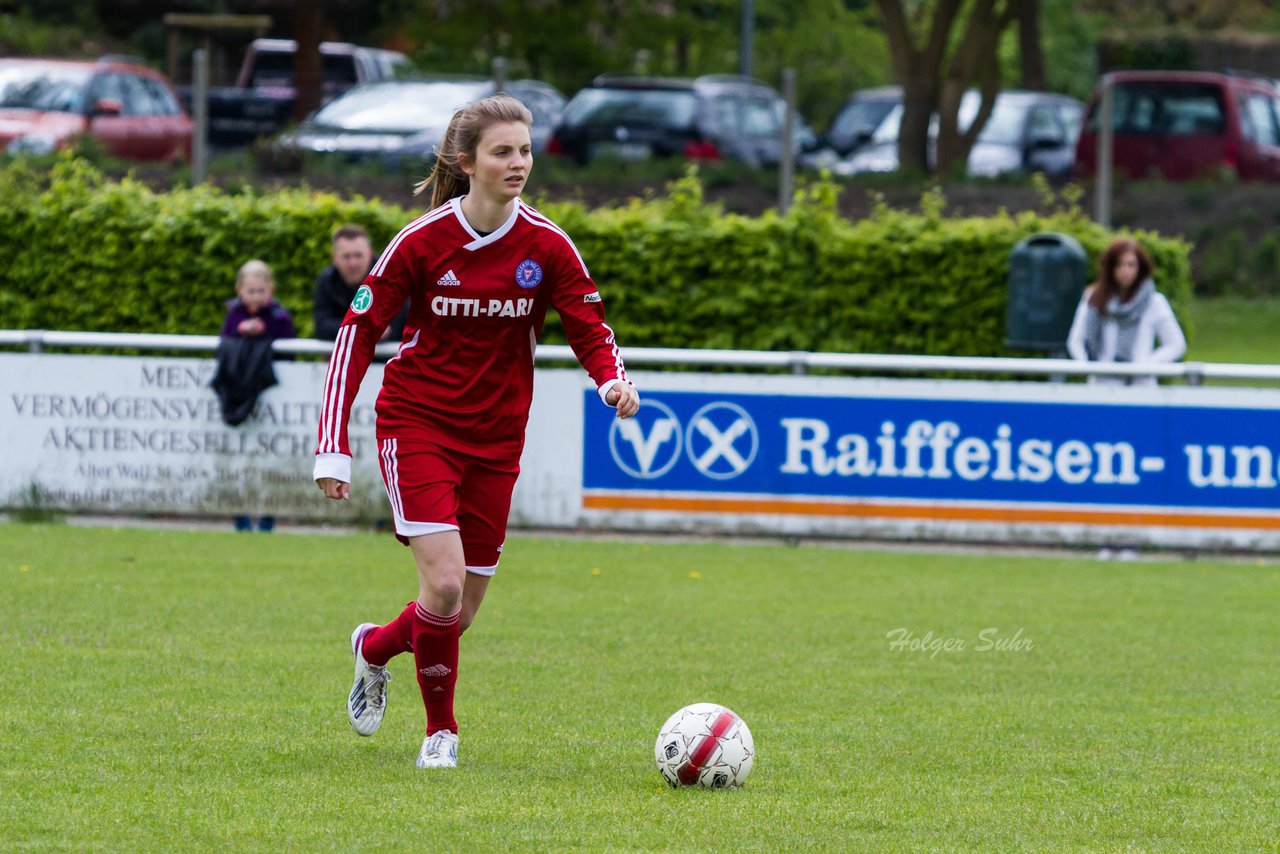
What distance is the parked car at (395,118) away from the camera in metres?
21.1

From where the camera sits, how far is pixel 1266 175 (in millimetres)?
25547

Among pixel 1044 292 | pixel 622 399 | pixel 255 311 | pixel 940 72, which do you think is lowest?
pixel 255 311

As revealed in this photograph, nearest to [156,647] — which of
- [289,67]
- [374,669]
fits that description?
[374,669]

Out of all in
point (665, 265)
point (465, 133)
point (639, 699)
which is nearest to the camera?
point (465, 133)

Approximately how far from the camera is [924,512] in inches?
516

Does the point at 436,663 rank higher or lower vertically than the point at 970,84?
lower

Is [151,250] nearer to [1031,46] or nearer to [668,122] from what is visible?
[668,122]

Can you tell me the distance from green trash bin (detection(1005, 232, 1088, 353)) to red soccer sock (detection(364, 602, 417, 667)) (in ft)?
26.8

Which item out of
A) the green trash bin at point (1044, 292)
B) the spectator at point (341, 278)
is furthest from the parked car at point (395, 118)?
the green trash bin at point (1044, 292)

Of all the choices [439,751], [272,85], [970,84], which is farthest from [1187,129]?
[439,751]

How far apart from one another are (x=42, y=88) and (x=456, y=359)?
17.9 meters

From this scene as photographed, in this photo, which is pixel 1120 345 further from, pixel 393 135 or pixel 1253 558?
pixel 393 135

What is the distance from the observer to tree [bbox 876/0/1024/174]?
22.4 m

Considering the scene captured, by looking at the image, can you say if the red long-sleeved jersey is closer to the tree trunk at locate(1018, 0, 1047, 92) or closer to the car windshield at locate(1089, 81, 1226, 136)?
the car windshield at locate(1089, 81, 1226, 136)
